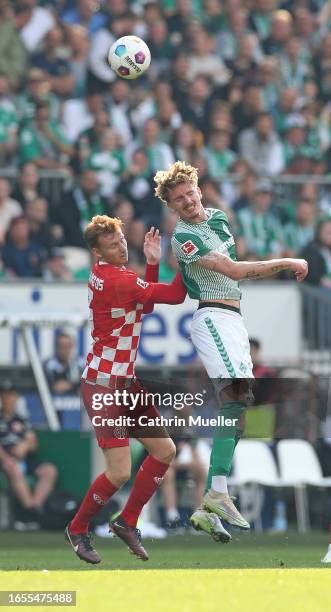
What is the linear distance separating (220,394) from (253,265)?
2.87 ft

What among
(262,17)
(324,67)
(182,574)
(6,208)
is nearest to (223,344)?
(182,574)

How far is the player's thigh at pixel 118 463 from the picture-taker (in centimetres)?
1004

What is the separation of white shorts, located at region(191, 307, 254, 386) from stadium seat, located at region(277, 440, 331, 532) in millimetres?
5983

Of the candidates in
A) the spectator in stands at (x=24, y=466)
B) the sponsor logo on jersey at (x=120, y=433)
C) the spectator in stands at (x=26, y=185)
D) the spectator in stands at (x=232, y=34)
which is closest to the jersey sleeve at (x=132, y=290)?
the sponsor logo on jersey at (x=120, y=433)

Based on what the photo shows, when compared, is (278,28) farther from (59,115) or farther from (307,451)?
(307,451)

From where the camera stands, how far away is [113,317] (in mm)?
10031

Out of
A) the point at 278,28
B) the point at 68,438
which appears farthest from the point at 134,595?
the point at 278,28

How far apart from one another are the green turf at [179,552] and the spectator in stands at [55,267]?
3.68 m

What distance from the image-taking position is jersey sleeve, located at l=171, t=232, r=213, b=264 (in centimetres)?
988

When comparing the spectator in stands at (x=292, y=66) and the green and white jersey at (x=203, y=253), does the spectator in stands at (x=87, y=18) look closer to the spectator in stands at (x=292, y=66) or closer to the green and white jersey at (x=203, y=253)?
the spectator in stands at (x=292, y=66)

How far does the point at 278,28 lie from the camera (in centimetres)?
2125

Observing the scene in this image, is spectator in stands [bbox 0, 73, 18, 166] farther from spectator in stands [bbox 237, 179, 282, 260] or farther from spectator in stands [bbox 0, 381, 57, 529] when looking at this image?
spectator in stands [bbox 0, 381, 57, 529]

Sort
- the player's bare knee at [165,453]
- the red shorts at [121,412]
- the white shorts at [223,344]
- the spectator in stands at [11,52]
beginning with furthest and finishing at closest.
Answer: the spectator in stands at [11,52], the player's bare knee at [165,453], the red shorts at [121,412], the white shorts at [223,344]

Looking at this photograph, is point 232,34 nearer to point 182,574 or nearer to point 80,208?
point 80,208
